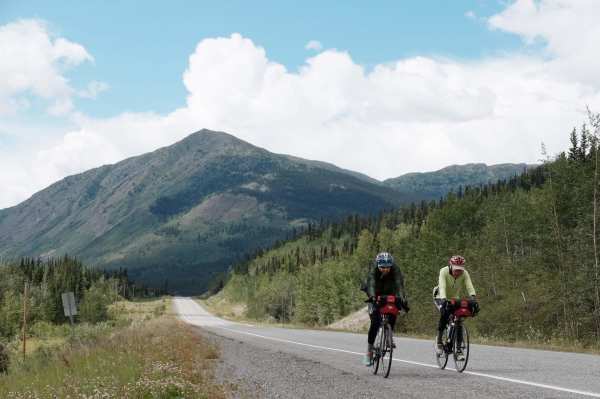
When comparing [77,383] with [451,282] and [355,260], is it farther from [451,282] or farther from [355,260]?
[355,260]

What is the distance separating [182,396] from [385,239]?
127547 millimetres

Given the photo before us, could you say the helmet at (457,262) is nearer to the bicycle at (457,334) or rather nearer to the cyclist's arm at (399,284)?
the bicycle at (457,334)

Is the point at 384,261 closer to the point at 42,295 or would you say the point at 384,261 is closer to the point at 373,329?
the point at 373,329

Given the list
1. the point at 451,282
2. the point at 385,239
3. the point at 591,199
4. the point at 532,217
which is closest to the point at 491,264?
the point at 532,217

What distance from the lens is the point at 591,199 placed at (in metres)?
39.9

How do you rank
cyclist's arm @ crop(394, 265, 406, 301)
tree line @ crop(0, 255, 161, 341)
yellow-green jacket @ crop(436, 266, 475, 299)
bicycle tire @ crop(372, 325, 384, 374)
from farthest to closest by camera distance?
tree line @ crop(0, 255, 161, 341) → yellow-green jacket @ crop(436, 266, 475, 299) → bicycle tire @ crop(372, 325, 384, 374) → cyclist's arm @ crop(394, 265, 406, 301)

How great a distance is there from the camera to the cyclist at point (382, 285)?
41.1ft

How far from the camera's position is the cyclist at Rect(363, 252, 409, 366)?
12.5m

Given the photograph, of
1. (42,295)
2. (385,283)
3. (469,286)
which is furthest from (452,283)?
(42,295)

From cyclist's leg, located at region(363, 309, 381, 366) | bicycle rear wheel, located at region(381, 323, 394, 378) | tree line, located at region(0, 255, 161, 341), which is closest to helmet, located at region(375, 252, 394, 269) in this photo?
cyclist's leg, located at region(363, 309, 381, 366)

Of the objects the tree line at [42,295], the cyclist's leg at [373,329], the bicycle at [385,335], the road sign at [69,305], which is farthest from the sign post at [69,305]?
the tree line at [42,295]

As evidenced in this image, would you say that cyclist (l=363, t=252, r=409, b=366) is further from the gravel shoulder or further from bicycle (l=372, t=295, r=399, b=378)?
the gravel shoulder

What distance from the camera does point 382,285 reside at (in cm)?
1280

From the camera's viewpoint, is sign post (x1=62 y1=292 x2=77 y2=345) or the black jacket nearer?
the black jacket
